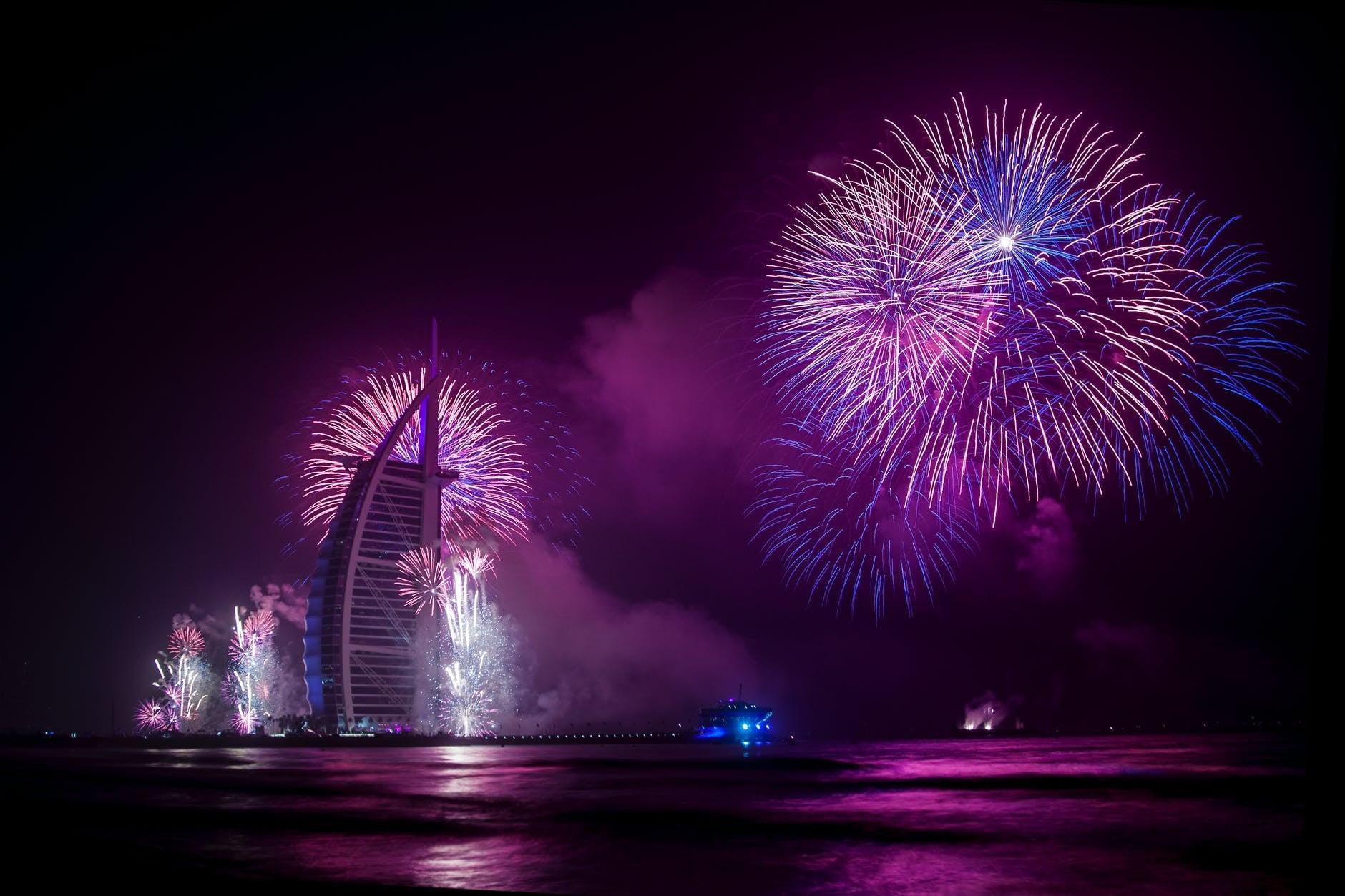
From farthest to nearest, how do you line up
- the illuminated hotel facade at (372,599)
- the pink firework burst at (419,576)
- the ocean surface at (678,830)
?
the illuminated hotel facade at (372,599) → the pink firework burst at (419,576) → the ocean surface at (678,830)

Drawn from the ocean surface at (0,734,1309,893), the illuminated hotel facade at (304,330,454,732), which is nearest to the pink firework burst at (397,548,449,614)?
the illuminated hotel facade at (304,330,454,732)

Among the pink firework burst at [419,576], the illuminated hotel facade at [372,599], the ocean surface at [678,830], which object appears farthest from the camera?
the illuminated hotel facade at [372,599]

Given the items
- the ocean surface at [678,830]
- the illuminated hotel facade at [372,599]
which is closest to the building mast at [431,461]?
the illuminated hotel facade at [372,599]

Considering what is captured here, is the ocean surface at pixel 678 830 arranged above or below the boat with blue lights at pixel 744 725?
above

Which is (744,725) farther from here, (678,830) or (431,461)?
(678,830)

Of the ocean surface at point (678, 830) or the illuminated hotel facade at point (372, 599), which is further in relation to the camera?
the illuminated hotel facade at point (372, 599)

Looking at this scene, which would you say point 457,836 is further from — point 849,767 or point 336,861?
point 849,767

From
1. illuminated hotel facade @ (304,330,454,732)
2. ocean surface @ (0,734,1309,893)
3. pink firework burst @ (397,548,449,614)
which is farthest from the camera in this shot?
illuminated hotel facade @ (304,330,454,732)

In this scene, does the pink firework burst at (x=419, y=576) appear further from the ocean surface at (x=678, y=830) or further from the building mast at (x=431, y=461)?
the ocean surface at (x=678, y=830)

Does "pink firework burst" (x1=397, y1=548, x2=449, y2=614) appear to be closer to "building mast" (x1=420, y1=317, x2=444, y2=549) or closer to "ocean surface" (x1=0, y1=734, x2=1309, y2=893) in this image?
"building mast" (x1=420, y1=317, x2=444, y2=549)
